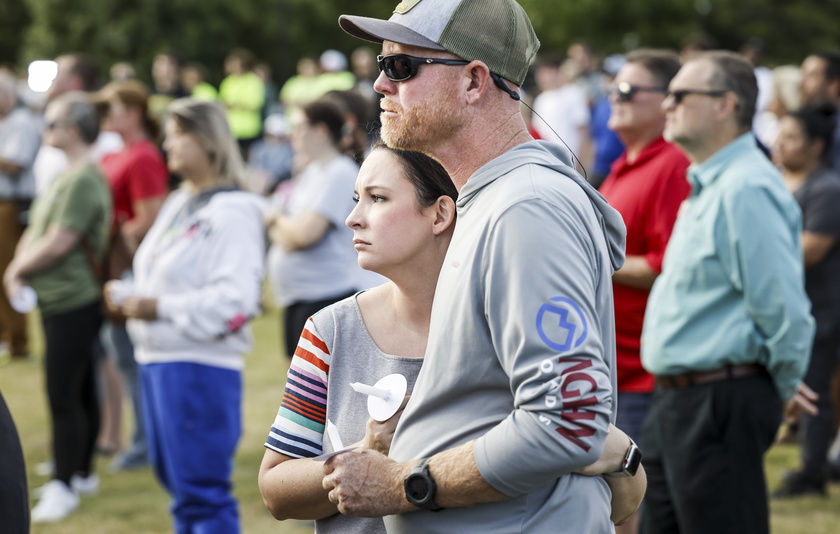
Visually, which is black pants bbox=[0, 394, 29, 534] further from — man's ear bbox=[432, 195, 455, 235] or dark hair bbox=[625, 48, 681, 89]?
dark hair bbox=[625, 48, 681, 89]

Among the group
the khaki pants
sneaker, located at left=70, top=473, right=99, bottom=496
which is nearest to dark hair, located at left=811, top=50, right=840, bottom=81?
sneaker, located at left=70, top=473, right=99, bottom=496

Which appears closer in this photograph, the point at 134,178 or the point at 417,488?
the point at 417,488

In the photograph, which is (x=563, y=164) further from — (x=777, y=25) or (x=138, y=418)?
(x=777, y=25)

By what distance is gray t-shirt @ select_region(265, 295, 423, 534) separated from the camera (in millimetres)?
2342

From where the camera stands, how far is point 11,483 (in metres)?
2.19

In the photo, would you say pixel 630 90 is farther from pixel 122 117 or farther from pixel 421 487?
pixel 122 117

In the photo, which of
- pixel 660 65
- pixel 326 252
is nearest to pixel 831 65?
pixel 660 65

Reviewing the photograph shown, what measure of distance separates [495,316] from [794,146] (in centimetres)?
495

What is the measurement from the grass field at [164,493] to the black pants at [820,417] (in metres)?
0.21

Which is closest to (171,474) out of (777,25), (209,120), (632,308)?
(209,120)

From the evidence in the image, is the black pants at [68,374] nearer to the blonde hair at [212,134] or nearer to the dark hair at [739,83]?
the blonde hair at [212,134]

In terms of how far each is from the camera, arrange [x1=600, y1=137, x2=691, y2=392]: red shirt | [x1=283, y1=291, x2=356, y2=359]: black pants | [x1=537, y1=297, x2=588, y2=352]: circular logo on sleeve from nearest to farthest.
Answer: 1. [x1=537, y1=297, x2=588, y2=352]: circular logo on sleeve
2. [x1=600, y1=137, x2=691, y2=392]: red shirt
3. [x1=283, y1=291, x2=356, y2=359]: black pants

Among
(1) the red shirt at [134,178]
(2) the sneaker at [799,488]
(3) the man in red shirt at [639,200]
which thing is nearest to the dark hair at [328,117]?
(1) the red shirt at [134,178]

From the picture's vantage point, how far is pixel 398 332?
240 centimetres
